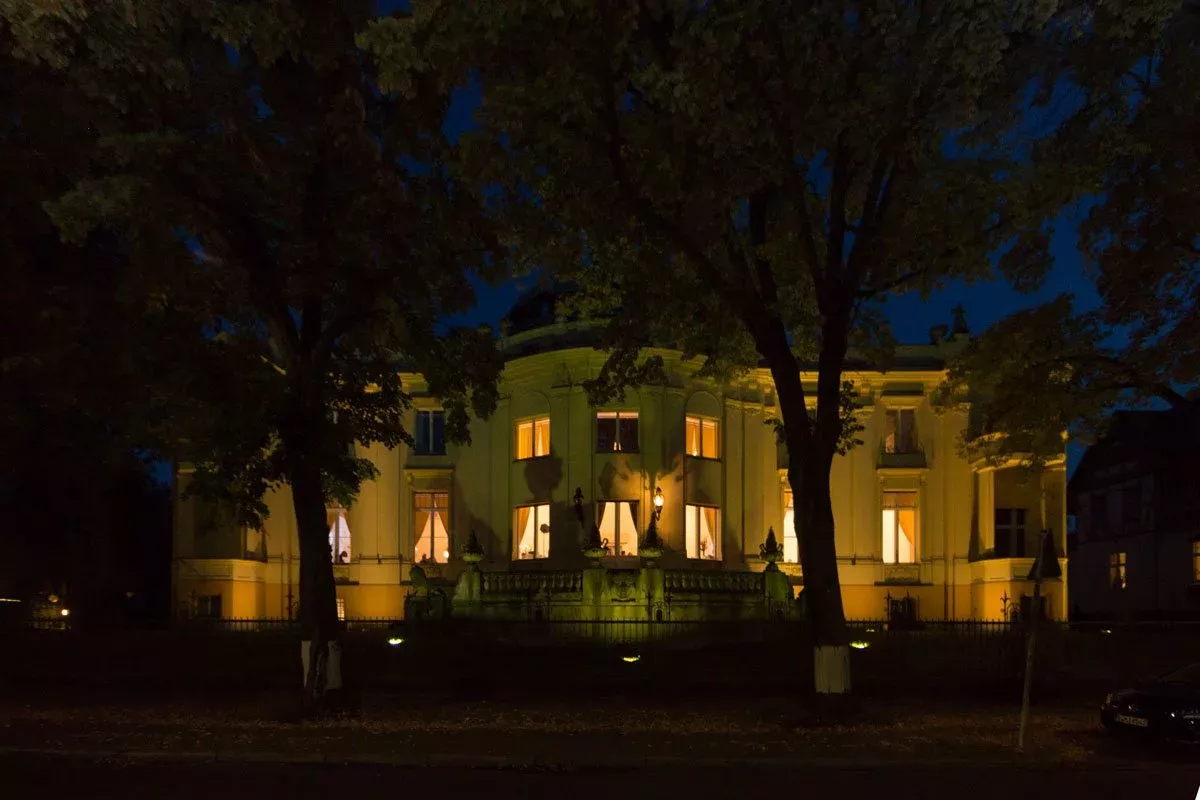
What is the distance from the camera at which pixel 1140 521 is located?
4759cm

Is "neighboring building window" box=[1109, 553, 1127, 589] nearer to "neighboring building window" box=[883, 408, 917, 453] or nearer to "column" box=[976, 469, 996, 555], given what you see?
"column" box=[976, 469, 996, 555]

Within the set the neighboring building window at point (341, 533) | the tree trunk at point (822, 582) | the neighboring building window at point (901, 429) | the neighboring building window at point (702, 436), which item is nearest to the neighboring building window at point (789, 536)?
the neighboring building window at point (702, 436)

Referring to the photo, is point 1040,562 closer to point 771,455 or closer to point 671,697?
point 671,697

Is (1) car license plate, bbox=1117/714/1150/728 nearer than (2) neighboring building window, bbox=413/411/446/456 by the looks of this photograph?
Yes

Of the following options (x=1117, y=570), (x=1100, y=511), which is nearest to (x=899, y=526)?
(x=1117, y=570)

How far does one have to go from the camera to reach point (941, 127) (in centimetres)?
1476

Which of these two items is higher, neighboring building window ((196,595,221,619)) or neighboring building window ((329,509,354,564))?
neighboring building window ((329,509,354,564))

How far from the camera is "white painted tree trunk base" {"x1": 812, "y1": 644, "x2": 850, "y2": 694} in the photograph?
16.5 metres

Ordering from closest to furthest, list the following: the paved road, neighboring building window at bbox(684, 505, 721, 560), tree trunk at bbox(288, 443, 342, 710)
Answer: the paved road, tree trunk at bbox(288, 443, 342, 710), neighboring building window at bbox(684, 505, 721, 560)

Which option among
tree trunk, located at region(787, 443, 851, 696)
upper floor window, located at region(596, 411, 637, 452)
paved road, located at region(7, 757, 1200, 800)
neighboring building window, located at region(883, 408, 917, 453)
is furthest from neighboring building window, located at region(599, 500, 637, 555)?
paved road, located at region(7, 757, 1200, 800)

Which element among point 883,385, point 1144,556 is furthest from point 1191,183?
point 1144,556

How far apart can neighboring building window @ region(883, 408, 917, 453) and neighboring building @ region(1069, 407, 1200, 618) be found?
782cm

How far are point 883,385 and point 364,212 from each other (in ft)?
81.8

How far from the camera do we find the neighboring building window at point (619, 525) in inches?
1344
